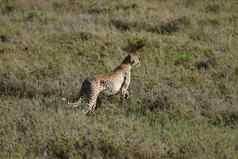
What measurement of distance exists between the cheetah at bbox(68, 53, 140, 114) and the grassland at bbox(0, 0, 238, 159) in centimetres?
20

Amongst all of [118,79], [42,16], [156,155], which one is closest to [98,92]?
[118,79]

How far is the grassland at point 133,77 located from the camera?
22.1 feet

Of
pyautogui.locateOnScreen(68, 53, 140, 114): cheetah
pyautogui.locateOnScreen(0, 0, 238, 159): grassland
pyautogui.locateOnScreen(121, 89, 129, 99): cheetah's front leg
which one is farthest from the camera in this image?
pyautogui.locateOnScreen(121, 89, 129, 99): cheetah's front leg

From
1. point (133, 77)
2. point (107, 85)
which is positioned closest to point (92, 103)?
point (107, 85)

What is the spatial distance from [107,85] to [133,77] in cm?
206

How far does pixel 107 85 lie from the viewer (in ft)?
27.1

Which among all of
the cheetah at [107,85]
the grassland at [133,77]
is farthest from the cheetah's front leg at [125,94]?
the grassland at [133,77]

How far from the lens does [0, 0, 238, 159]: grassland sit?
6742 millimetres

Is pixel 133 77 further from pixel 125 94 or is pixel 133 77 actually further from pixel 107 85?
pixel 107 85

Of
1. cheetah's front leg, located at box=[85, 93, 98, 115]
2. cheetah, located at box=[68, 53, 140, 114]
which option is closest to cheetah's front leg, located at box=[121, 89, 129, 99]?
cheetah, located at box=[68, 53, 140, 114]

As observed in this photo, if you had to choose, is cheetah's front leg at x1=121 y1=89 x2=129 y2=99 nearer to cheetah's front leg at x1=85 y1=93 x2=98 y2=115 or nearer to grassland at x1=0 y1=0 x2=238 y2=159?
grassland at x1=0 y1=0 x2=238 y2=159

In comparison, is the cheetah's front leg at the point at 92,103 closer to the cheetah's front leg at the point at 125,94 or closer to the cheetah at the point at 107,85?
the cheetah at the point at 107,85

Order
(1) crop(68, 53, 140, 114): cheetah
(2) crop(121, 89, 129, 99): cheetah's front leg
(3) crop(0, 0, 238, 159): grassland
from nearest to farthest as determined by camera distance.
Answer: (3) crop(0, 0, 238, 159): grassland < (1) crop(68, 53, 140, 114): cheetah < (2) crop(121, 89, 129, 99): cheetah's front leg

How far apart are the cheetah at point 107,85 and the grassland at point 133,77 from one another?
20cm
